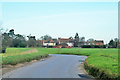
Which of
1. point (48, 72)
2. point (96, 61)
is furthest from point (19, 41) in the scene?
point (48, 72)

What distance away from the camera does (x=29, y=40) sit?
285 ft

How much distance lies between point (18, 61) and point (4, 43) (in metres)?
9.61

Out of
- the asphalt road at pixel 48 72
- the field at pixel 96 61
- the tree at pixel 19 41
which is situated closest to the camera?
the field at pixel 96 61

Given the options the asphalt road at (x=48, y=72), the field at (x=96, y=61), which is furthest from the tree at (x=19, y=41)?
the asphalt road at (x=48, y=72)

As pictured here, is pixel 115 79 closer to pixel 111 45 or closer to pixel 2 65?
pixel 2 65

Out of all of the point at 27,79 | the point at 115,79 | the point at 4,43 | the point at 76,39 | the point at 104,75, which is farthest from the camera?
the point at 76,39

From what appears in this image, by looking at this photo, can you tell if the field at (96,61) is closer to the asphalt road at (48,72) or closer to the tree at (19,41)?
the asphalt road at (48,72)

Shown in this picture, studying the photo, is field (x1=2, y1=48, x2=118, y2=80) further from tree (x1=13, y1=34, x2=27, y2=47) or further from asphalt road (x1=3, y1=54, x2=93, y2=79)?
tree (x1=13, y1=34, x2=27, y2=47)

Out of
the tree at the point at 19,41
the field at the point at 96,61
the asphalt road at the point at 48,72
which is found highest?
the tree at the point at 19,41

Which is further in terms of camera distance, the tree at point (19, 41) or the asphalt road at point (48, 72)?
the tree at point (19, 41)

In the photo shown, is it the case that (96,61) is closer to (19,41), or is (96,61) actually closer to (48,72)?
(48,72)

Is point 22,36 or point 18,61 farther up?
point 22,36

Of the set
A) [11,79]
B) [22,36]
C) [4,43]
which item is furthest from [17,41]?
[11,79]

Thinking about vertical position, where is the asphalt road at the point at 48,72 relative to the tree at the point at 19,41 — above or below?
below
